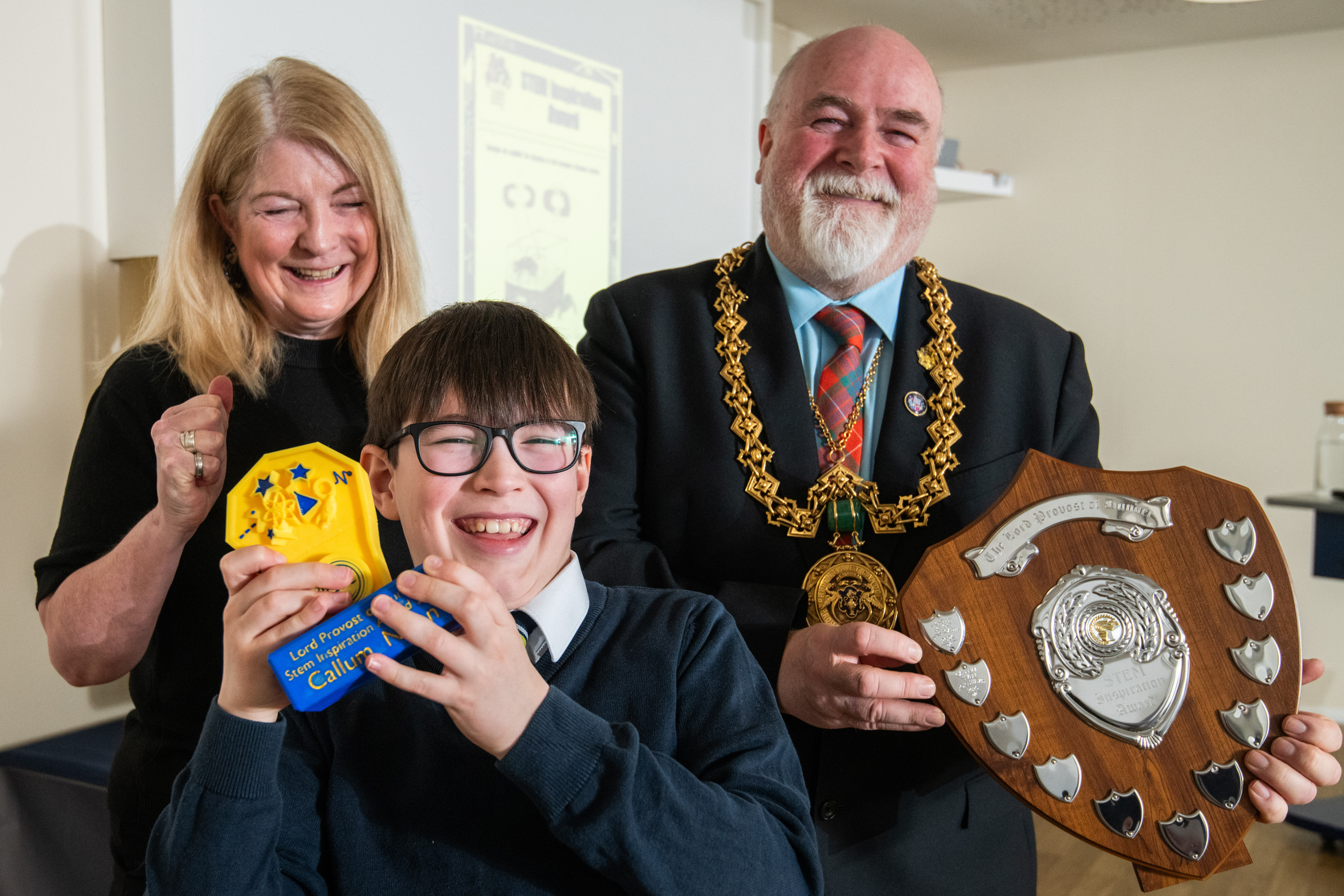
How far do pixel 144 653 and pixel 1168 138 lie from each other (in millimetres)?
4943

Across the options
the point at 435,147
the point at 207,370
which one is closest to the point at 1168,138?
the point at 435,147

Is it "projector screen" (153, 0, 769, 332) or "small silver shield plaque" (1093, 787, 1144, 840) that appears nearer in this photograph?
"small silver shield plaque" (1093, 787, 1144, 840)

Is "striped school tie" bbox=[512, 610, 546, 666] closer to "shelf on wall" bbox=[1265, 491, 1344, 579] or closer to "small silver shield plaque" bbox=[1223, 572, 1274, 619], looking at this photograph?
"small silver shield plaque" bbox=[1223, 572, 1274, 619]

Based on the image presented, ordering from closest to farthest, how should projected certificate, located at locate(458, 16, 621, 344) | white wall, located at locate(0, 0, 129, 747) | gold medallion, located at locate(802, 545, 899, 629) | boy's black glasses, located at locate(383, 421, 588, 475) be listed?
1. boy's black glasses, located at locate(383, 421, 588, 475)
2. gold medallion, located at locate(802, 545, 899, 629)
3. white wall, located at locate(0, 0, 129, 747)
4. projected certificate, located at locate(458, 16, 621, 344)

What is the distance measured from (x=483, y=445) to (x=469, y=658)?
22 cm

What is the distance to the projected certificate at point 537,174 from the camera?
121 inches

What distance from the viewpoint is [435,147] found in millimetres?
2949

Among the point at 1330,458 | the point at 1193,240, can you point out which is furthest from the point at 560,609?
the point at 1193,240

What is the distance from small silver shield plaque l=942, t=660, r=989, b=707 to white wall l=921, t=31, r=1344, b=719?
4210mm

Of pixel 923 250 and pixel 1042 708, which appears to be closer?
pixel 1042 708

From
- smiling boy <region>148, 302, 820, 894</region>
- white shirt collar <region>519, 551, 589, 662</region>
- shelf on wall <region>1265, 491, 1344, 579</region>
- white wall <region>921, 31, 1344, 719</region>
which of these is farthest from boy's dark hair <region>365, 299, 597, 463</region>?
white wall <region>921, 31, 1344, 719</region>

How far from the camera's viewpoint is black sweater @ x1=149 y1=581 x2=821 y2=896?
2.45 ft

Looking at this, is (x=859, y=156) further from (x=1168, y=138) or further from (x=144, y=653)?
(x=1168, y=138)

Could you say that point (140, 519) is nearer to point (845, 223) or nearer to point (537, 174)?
point (845, 223)
